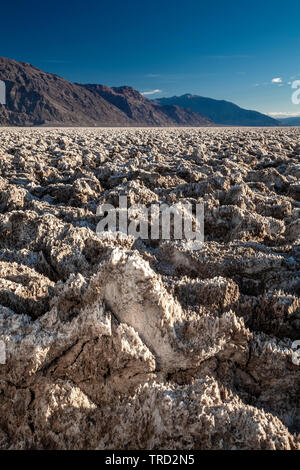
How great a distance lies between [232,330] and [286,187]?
645 cm

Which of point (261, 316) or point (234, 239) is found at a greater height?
point (234, 239)

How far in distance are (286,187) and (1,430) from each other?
7.51 m

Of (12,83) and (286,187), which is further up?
(12,83)

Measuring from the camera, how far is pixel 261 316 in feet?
7.70

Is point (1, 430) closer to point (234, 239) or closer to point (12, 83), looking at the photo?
point (234, 239)

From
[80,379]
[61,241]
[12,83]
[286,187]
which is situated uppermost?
[12,83]

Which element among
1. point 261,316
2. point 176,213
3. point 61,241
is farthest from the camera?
point 176,213

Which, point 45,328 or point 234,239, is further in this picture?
point 234,239

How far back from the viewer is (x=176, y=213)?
4336mm

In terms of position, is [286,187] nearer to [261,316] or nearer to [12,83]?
[261,316]

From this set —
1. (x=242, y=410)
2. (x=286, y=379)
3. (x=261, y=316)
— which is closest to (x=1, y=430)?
(x=242, y=410)
